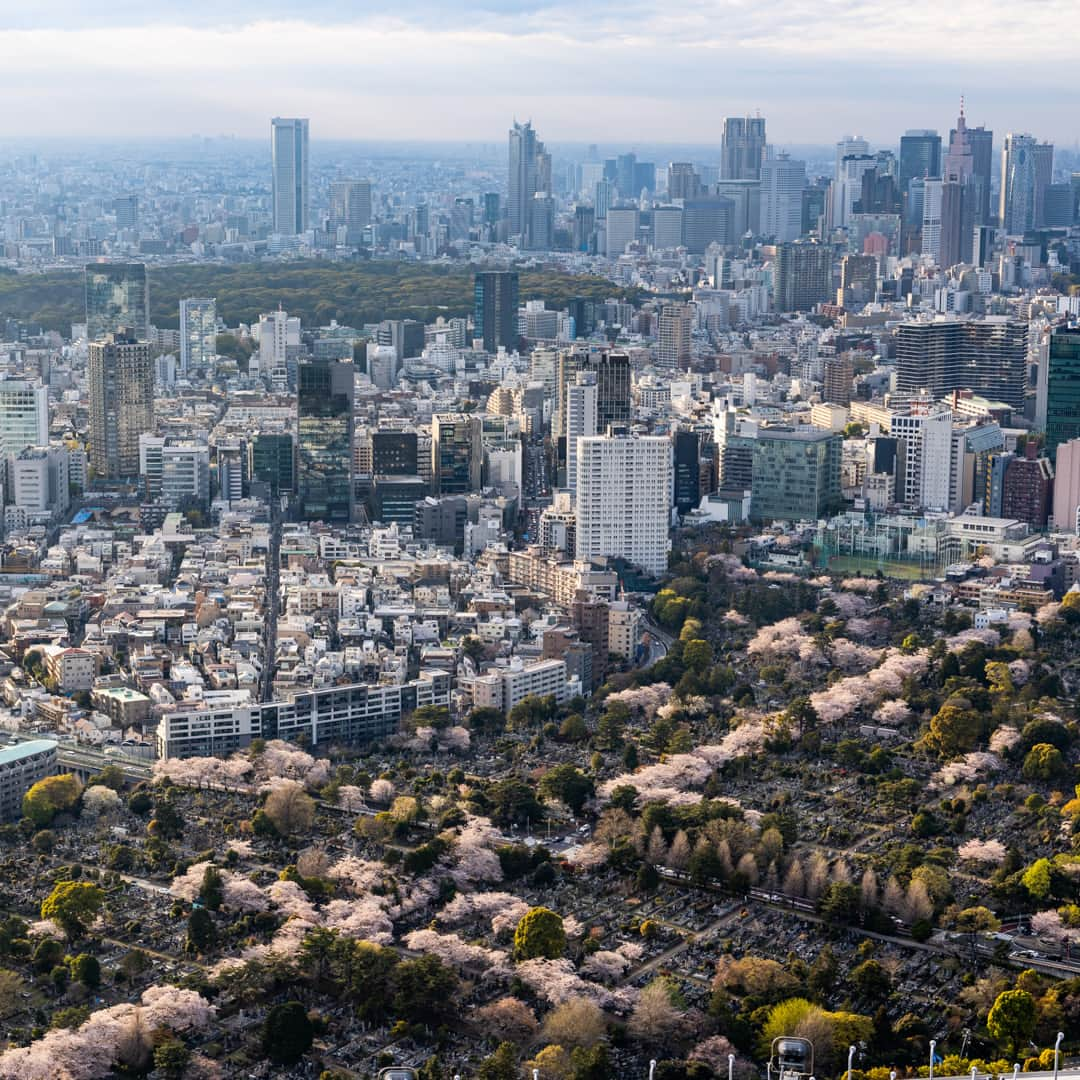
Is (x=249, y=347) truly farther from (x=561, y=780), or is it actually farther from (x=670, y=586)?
(x=561, y=780)

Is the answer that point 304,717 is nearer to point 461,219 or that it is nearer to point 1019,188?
point 1019,188

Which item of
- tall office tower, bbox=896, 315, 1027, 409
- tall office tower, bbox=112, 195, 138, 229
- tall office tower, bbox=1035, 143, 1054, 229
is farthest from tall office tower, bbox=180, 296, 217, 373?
tall office tower, bbox=1035, 143, 1054, 229

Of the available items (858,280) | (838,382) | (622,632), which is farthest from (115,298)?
(858,280)

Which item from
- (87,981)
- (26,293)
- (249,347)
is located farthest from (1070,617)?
(26,293)

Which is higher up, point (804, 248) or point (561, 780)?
point (804, 248)

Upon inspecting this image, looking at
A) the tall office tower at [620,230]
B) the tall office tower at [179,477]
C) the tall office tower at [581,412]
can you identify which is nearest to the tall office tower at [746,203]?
the tall office tower at [620,230]

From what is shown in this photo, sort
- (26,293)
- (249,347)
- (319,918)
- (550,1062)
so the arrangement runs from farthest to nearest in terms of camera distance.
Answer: (26,293) < (249,347) < (319,918) < (550,1062)

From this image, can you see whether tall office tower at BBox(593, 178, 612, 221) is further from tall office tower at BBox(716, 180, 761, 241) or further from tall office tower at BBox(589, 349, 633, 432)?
tall office tower at BBox(589, 349, 633, 432)
